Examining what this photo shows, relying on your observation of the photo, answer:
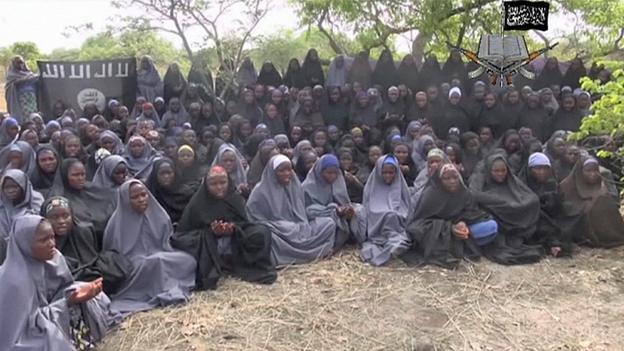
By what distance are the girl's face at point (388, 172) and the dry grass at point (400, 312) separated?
2.71 feet

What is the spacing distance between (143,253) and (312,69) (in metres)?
6.33

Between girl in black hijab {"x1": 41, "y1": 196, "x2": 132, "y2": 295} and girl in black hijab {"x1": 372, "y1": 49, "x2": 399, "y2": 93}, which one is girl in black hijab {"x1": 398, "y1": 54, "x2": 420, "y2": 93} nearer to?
girl in black hijab {"x1": 372, "y1": 49, "x2": 399, "y2": 93}

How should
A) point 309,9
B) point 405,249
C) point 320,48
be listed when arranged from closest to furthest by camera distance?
point 405,249 < point 309,9 < point 320,48

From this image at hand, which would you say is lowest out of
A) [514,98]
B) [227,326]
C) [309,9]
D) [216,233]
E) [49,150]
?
[227,326]

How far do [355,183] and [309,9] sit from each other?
227 inches

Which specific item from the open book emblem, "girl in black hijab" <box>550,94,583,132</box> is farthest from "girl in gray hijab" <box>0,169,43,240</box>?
the open book emblem

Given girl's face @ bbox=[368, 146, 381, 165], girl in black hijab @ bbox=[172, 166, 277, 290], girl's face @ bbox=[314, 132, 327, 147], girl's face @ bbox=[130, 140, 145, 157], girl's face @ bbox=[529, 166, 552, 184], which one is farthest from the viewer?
girl's face @ bbox=[314, 132, 327, 147]

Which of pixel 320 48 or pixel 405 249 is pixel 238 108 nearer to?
pixel 405 249

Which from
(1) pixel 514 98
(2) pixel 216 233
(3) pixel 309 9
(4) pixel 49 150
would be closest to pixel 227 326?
(2) pixel 216 233

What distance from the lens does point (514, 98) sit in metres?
8.76

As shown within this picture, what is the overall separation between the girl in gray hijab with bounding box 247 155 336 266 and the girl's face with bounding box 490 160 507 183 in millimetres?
1480

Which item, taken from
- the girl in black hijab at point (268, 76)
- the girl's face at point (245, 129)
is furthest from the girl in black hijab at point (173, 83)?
the girl's face at point (245, 129)

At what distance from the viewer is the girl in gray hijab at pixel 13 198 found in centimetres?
452

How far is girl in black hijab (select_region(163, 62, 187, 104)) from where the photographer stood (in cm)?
969
